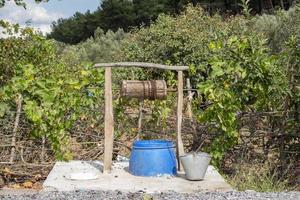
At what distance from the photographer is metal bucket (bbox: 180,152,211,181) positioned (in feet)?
18.2

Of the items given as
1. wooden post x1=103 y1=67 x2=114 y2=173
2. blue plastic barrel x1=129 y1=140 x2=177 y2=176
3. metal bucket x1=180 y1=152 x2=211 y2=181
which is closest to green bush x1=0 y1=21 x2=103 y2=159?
wooden post x1=103 y1=67 x2=114 y2=173

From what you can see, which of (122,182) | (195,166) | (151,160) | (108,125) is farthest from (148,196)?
(108,125)

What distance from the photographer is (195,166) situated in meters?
5.54

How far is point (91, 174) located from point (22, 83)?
1.62 m

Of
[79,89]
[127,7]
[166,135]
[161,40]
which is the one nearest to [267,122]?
[166,135]

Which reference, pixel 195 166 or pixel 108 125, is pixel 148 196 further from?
pixel 108 125

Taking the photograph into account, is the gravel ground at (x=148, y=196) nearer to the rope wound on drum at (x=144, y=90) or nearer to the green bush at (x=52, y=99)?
the rope wound on drum at (x=144, y=90)

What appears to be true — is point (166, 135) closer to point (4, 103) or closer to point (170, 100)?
point (170, 100)

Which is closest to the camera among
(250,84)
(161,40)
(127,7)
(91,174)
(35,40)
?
(91,174)

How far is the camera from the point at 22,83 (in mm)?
6660

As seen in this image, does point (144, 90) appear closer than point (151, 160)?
No

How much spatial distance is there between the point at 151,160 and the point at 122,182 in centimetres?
43

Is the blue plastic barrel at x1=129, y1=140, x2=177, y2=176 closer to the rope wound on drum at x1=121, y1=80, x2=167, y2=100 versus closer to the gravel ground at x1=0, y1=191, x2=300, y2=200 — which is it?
the rope wound on drum at x1=121, y1=80, x2=167, y2=100

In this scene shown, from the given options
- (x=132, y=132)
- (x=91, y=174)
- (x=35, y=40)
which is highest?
(x=35, y=40)
